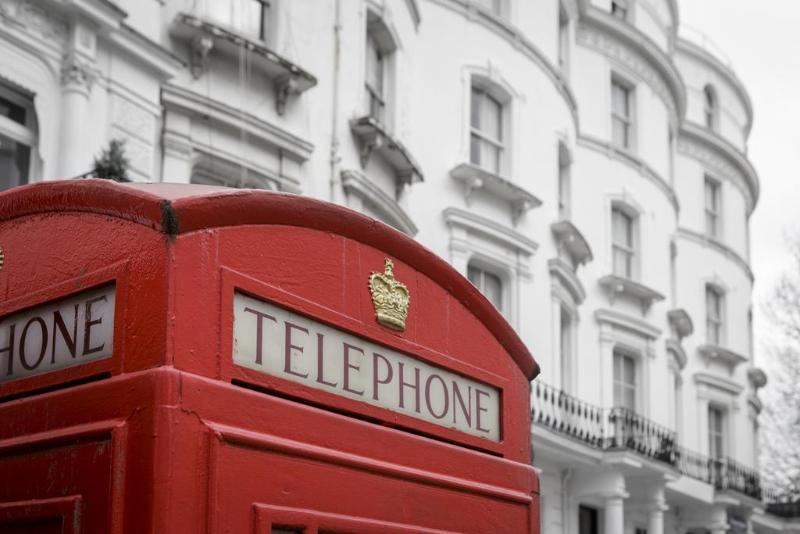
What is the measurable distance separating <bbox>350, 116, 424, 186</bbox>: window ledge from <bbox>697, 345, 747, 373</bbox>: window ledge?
15.5m

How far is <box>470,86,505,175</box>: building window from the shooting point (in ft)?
66.2

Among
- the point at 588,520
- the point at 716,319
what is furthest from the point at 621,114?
the point at 588,520

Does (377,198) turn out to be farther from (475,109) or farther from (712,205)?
(712,205)

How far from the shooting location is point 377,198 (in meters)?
16.0

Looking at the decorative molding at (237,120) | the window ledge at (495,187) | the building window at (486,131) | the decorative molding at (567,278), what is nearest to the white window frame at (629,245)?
the decorative molding at (567,278)

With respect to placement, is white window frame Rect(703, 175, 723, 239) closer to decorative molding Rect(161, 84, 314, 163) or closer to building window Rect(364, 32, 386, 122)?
building window Rect(364, 32, 386, 122)

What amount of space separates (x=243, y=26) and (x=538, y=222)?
26.7ft

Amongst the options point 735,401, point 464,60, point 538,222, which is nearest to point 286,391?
point 464,60

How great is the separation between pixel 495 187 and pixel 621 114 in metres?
7.98

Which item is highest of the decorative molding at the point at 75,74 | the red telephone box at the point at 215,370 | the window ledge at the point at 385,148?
the window ledge at the point at 385,148

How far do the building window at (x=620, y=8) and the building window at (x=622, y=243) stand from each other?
13.9 feet

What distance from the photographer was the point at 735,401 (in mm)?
31766

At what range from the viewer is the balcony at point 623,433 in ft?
68.9

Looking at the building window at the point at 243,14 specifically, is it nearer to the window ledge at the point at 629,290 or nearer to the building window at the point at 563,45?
the building window at the point at 563,45
